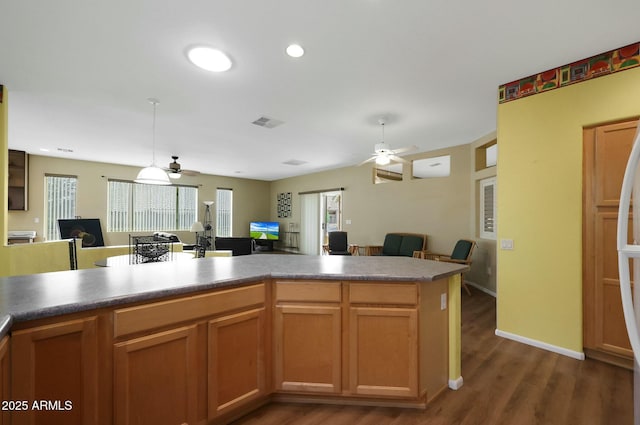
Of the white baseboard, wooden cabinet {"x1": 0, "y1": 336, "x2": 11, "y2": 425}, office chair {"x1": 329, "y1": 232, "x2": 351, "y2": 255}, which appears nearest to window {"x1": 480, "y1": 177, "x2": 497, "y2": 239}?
the white baseboard

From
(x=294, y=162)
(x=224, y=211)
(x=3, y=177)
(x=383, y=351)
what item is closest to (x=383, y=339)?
(x=383, y=351)

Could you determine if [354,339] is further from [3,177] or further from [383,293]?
[3,177]

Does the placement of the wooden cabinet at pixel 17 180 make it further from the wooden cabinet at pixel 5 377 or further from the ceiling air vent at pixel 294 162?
the wooden cabinet at pixel 5 377

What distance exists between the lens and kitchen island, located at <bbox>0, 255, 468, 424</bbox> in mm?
1175

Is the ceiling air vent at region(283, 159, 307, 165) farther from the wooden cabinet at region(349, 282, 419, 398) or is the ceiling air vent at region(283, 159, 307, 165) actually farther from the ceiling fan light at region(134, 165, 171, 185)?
the wooden cabinet at region(349, 282, 419, 398)

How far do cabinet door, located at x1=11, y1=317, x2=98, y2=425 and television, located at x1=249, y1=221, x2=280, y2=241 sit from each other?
807 centimetres

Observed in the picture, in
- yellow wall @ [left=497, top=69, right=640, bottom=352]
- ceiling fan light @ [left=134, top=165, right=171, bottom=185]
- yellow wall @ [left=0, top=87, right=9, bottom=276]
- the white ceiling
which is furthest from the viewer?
ceiling fan light @ [left=134, top=165, right=171, bottom=185]

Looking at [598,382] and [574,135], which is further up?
[574,135]

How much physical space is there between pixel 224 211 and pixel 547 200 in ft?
27.3

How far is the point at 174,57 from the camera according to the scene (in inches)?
92.5

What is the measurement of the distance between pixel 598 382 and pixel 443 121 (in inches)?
123

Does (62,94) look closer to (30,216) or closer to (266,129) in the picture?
(266,129)

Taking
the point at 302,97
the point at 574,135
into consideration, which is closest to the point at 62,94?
the point at 302,97

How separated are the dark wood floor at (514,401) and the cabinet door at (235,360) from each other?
204 mm
